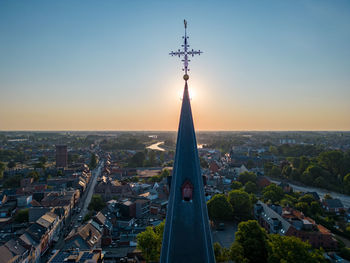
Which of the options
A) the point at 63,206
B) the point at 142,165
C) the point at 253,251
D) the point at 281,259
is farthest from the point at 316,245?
the point at 142,165

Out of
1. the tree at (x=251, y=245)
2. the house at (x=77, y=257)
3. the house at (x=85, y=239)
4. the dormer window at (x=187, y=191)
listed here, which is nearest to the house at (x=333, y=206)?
the tree at (x=251, y=245)

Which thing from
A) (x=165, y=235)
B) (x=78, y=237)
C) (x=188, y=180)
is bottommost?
(x=78, y=237)

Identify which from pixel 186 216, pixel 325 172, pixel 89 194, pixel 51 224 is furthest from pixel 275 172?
pixel 186 216

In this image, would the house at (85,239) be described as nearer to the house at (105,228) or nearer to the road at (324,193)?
the house at (105,228)

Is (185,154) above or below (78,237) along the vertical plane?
above

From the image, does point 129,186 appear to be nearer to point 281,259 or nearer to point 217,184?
point 217,184

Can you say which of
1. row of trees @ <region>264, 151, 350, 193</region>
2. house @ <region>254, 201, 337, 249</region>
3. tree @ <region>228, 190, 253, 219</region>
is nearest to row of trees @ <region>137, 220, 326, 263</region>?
house @ <region>254, 201, 337, 249</region>

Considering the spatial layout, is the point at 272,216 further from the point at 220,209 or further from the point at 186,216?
the point at 186,216
